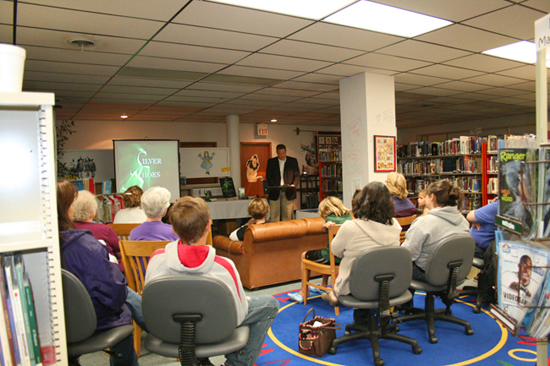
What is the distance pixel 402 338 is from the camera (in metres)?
2.72

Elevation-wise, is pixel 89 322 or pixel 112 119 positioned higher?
pixel 112 119

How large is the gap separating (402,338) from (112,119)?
338 inches

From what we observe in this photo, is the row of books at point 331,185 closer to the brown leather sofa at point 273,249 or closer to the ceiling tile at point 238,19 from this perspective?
the brown leather sofa at point 273,249

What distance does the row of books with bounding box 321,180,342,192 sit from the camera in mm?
9711

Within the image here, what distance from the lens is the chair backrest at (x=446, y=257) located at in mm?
2676

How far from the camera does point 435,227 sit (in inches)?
114

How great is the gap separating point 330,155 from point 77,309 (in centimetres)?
847

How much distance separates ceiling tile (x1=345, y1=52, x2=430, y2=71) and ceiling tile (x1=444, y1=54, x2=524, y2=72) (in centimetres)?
42

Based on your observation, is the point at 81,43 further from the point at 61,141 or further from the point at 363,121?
the point at 61,141

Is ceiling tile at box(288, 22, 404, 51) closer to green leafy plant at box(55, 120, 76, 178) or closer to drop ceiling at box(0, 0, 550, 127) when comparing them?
drop ceiling at box(0, 0, 550, 127)

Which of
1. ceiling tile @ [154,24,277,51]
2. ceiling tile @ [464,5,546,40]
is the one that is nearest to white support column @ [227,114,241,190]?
ceiling tile @ [154,24,277,51]

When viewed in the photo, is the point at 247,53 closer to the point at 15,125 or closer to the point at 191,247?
the point at 191,247

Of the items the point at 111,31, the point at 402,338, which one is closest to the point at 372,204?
the point at 402,338

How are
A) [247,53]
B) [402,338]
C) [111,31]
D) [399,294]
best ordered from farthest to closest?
[247,53] < [111,31] < [402,338] < [399,294]
